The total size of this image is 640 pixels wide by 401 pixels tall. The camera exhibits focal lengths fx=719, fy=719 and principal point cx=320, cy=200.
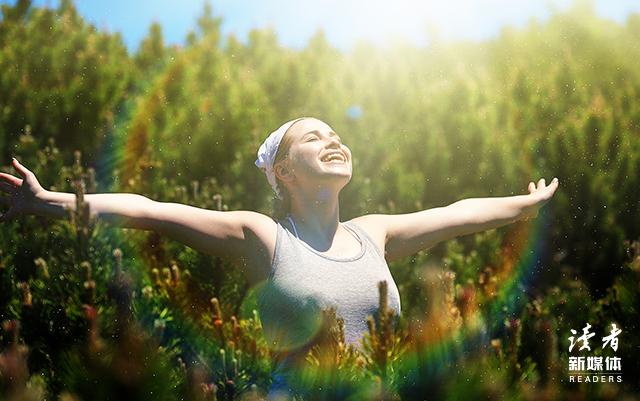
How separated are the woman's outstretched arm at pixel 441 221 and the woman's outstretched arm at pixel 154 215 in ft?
1.67

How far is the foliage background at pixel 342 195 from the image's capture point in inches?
40.6

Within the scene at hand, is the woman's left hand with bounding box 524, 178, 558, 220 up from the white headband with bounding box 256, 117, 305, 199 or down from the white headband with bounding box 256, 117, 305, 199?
down

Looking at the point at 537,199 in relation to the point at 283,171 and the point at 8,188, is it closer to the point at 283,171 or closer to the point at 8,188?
the point at 283,171

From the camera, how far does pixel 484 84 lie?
267 inches

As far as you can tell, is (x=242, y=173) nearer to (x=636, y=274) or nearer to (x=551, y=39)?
(x=636, y=274)

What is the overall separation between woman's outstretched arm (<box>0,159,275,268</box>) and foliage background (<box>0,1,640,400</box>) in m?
0.12

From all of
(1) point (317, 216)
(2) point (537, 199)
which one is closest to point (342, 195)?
(2) point (537, 199)

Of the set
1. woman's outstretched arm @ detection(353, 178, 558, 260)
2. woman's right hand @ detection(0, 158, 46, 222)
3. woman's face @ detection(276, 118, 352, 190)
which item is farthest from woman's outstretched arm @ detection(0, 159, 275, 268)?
woman's outstretched arm @ detection(353, 178, 558, 260)

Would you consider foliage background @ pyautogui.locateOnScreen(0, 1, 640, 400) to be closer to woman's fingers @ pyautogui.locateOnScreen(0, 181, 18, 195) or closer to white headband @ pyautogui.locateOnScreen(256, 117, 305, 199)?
woman's fingers @ pyautogui.locateOnScreen(0, 181, 18, 195)

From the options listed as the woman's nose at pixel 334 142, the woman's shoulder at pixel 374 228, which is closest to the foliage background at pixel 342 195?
the woman's shoulder at pixel 374 228

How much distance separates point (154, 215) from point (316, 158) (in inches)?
23.5

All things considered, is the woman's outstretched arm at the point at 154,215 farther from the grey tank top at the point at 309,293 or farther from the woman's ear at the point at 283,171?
the woman's ear at the point at 283,171

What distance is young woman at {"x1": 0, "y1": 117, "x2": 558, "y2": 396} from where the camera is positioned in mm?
2215

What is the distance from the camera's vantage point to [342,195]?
4.82 meters
